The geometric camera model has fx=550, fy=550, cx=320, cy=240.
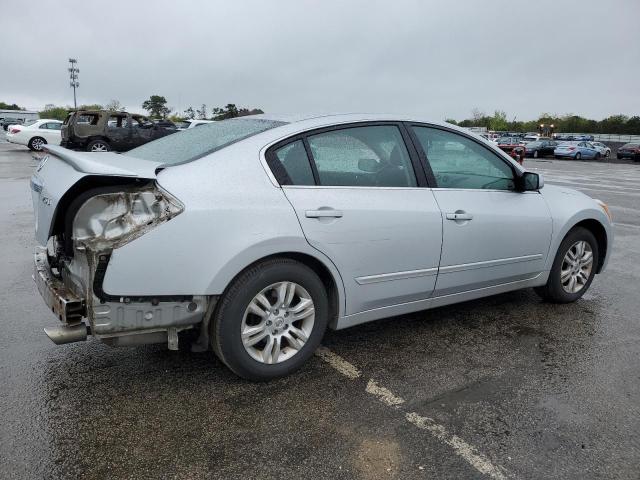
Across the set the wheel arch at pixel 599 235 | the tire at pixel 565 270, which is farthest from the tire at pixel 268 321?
the wheel arch at pixel 599 235

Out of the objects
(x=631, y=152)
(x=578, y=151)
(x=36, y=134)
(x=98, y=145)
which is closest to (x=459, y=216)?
(x=98, y=145)

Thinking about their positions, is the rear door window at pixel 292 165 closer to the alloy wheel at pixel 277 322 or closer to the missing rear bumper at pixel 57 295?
the alloy wheel at pixel 277 322

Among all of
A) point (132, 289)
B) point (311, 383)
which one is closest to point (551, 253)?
point (311, 383)

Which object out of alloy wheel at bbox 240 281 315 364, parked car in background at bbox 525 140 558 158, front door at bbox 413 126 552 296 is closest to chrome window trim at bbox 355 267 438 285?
front door at bbox 413 126 552 296

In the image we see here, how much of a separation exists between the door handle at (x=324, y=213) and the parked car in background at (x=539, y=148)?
4077 centimetres

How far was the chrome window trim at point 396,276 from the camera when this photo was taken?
11.4 feet

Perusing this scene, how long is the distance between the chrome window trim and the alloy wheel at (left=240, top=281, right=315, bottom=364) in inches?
15.7

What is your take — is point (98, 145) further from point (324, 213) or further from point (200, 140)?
point (324, 213)

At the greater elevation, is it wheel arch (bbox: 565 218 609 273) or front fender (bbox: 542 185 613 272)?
front fender (bbox: 542 185 613 272)

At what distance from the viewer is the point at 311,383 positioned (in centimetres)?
330

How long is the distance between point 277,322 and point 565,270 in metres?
2.90

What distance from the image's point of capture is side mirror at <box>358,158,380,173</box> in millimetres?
3588

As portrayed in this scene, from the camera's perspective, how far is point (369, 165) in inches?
143

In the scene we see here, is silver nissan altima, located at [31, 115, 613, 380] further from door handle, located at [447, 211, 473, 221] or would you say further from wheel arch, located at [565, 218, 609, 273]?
wheel arch, located at [565, 218, 609, 273]
